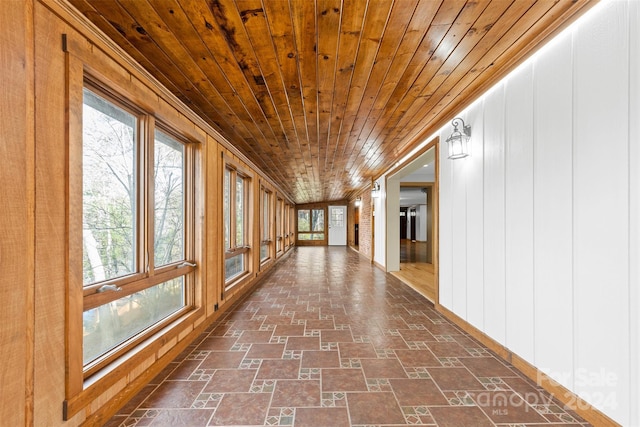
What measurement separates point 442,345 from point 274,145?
3.12 m

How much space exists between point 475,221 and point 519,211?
559 mm

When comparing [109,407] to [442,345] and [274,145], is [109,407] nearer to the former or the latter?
[442,345]

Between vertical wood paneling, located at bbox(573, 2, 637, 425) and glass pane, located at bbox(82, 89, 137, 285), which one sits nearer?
vertical wood paneling, located at bbox(573, 2, 637, 425)

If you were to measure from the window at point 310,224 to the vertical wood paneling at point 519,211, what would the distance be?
10.7m

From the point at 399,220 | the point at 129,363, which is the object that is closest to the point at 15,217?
the point at 129,363

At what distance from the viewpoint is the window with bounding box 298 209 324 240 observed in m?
12.6

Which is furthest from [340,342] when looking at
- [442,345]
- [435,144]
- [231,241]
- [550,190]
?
[435,144]

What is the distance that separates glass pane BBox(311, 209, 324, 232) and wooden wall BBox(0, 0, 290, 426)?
36.5 ft

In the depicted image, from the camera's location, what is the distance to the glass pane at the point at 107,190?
59.1 inches

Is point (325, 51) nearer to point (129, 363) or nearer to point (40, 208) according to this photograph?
point (40, 208)

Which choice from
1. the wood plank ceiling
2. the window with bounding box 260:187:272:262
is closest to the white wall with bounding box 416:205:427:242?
the window with bounding box 260:187:272:262

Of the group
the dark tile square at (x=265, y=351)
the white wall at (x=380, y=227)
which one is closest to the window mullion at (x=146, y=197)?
the dark tile square at (x=265, y=351)

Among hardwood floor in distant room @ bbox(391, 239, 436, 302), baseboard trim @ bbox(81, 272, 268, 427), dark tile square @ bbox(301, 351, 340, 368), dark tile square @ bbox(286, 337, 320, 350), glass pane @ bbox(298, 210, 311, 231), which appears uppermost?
glass pane @ bbox(298, 210, 311, 231)

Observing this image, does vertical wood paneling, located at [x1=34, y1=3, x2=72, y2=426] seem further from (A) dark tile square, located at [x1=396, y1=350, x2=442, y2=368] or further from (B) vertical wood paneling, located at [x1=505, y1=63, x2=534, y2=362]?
(B) vertical wood paneling, located at [x1=505, y1=63, x2=534, y2=362]
